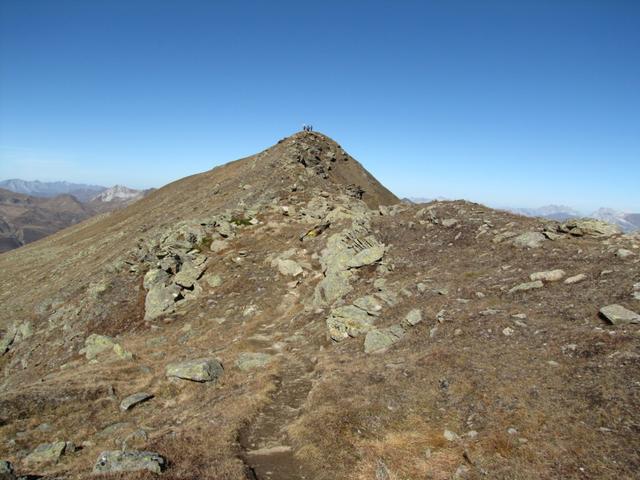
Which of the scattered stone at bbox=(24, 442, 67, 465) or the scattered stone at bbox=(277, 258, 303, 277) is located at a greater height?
the scattered stone at bbox=(277, 258, 303, 277)

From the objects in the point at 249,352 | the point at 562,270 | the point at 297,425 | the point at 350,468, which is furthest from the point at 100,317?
the point at 562,270

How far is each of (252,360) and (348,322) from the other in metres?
6.27

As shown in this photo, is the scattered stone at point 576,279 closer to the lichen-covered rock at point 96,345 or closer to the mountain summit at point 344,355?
the mountain summit at point 344,355

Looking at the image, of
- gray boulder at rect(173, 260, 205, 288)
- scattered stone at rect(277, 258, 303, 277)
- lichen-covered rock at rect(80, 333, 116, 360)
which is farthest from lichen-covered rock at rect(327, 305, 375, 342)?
lichen-covered rock at rect(80, 333, 116, 360)

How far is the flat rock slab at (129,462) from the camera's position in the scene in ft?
42.3

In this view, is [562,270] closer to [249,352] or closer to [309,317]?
[309,317]

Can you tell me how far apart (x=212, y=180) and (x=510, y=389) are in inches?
2990

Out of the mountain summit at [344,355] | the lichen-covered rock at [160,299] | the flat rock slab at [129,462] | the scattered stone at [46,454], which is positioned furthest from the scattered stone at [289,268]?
the flat rock slab at [129,462]

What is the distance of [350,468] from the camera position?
12.9 m

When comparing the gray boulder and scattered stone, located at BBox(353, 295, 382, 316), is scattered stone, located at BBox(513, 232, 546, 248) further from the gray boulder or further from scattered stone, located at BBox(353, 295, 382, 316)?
the gray boulder

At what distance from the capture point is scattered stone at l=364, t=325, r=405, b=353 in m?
20.9

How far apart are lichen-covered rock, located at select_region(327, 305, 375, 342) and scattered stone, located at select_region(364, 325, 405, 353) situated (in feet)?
4.41

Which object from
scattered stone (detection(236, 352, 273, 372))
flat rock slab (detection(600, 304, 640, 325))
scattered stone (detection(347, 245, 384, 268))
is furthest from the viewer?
scattered stone (detection(347, 245, 384, 268))

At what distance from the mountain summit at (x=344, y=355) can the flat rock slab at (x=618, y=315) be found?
4.7 inches
